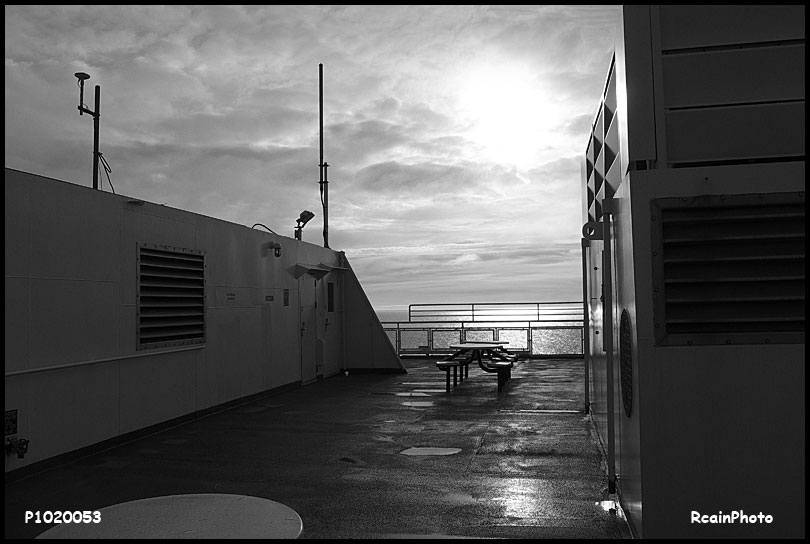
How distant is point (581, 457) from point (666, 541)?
2350mm

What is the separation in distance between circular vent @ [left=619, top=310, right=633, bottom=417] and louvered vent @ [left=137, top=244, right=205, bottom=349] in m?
4.77

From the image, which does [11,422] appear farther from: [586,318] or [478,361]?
[478,361]

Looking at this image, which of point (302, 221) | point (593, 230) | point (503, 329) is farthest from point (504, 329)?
point (593, 230)

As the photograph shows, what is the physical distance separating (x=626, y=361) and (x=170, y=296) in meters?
5.16

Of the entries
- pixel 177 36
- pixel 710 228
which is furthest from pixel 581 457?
pixel 177 36

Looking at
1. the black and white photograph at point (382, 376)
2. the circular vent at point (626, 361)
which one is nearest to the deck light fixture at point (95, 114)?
the black and white photograph at point (382, 376)

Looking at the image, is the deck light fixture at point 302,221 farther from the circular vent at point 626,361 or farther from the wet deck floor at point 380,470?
the circular vent at point 626,361

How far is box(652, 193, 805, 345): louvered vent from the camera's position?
315 centimetres

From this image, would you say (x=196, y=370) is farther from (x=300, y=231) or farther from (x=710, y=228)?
(x=710, y=228)

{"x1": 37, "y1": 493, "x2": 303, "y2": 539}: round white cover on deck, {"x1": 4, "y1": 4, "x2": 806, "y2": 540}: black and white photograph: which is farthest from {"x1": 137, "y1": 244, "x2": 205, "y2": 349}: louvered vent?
{"x1": 37, "y1": 493, "x2": 303, "y2": 539}: round white cover on deck

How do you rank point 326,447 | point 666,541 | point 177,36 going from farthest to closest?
point 177,36 → point 326,447 → point 666,541

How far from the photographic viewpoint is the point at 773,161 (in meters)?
3.37

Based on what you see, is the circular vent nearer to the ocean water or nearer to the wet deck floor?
the wet deck floor

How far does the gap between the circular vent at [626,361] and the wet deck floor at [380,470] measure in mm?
755
